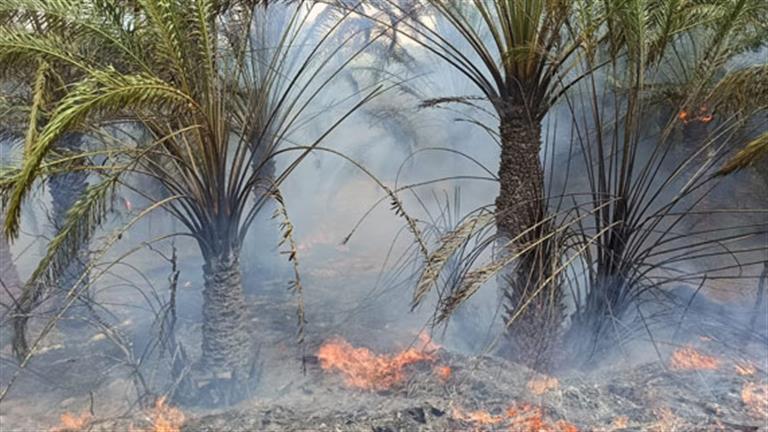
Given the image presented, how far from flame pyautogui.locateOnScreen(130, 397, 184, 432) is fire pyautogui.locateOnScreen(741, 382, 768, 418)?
4169mm

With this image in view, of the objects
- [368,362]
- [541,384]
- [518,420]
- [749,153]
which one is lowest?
[518,420]

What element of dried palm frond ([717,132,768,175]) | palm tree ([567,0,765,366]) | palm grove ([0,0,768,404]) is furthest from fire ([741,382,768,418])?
dried palm frond ([717,132,768,175])

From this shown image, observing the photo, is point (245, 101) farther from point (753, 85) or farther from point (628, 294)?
point (753, 85)

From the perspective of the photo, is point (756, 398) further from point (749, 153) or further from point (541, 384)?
point (749, 153)

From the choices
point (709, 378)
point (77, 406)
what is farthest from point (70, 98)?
point (709, 378)

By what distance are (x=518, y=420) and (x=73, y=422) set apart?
3.49 meters

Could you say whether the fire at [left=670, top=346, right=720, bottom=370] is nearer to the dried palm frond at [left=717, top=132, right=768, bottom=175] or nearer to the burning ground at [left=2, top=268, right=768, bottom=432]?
the burning ground at [left=2, top=268, right=768, bottom=432]

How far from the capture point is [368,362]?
18.4 feet

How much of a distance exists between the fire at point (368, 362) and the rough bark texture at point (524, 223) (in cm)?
89

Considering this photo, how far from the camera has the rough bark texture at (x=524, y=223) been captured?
5008 mm

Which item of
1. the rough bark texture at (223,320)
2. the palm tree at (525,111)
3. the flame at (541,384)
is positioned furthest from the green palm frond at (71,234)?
the flame at (541,384)

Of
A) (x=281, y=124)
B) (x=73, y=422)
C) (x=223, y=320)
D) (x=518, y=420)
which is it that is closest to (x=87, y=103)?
(x=281, y=124)

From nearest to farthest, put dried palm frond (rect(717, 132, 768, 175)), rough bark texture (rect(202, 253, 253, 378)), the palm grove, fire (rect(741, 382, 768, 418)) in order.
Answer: dried palm frond (rect(717, 132, 768, 175)) → the palm grove → fire (rect(741, 382, 768, 418)) → rough bark texture (rect(202, 253, 253, 378))

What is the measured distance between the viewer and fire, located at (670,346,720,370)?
480cm
